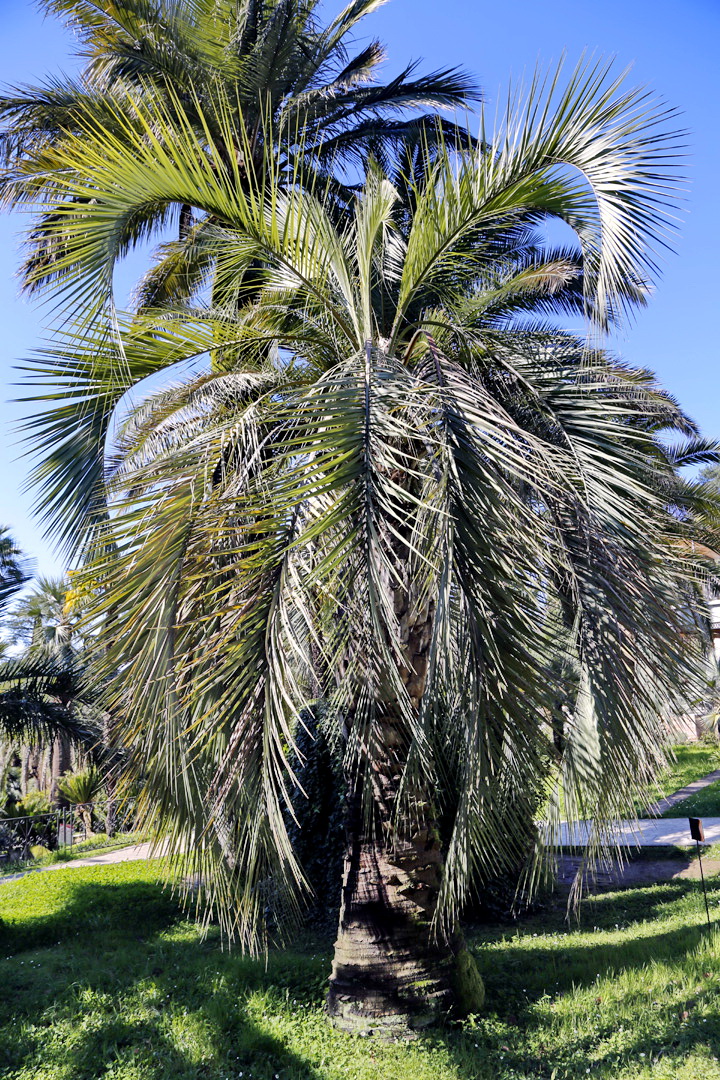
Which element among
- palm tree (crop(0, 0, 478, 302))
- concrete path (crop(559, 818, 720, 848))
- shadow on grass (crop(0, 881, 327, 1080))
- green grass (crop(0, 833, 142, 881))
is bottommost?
concrete path (crop(559, 818, 720, 848))

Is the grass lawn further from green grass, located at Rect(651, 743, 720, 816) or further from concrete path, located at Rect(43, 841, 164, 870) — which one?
concrete path, located at Rect(43, 841, 164, 870)

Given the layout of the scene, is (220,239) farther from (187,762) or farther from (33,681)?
(33,681)

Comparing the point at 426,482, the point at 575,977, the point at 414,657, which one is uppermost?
the point at 426,482

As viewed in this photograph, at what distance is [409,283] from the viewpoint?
4.86 meters

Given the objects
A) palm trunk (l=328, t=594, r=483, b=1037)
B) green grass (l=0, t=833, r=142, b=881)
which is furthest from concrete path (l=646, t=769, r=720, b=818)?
palm trunk (l=328, t=594, r=483, b=1037)

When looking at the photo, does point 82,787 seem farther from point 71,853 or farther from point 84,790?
point 71,853

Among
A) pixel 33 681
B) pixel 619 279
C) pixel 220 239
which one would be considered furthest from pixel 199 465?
pixel 33 681

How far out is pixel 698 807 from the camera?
14.7 metres

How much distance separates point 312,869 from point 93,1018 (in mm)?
3630

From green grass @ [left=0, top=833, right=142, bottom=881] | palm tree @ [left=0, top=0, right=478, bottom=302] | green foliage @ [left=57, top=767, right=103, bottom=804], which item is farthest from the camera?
green foliage @ [left=57, top=767, right=103, bottom=804]

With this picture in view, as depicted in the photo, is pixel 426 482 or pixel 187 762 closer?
pixel 426 482

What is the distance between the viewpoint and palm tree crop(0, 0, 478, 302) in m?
7.43

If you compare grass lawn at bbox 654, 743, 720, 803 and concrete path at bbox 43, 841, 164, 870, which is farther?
grass lawn at bbox 654, 743, 720, 803

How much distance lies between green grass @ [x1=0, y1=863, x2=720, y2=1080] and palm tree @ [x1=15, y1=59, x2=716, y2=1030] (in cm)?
50
